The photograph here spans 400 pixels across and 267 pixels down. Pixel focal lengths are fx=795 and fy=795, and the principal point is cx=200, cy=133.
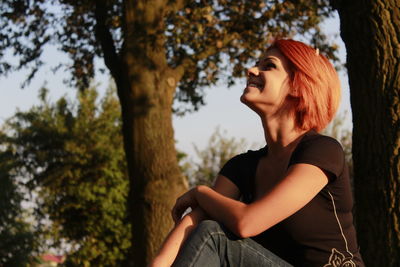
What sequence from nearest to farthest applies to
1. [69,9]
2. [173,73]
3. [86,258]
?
[173,73] → [69,9] → [86,258]

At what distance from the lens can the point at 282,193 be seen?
3.70 m

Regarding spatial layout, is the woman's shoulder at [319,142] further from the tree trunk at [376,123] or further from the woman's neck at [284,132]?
the tree trunk at [376,123]

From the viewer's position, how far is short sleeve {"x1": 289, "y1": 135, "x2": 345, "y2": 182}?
379cm

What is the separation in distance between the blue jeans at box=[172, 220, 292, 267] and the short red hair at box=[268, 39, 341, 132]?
30.1 inches

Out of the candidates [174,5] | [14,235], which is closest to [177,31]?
[174,5]

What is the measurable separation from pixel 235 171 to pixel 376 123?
77.8 inches

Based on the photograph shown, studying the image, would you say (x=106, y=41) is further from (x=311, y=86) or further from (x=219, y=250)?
(x=219, y=250)

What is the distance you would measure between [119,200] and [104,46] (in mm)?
12903

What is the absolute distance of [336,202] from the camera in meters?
3.94

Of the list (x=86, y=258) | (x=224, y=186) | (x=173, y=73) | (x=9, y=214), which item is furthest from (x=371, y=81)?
(x=9, y=214)

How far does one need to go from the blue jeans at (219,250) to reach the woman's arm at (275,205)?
0.18ft

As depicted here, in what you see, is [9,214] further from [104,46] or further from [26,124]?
[104,46]

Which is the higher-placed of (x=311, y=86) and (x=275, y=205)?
(x=311, y=86)

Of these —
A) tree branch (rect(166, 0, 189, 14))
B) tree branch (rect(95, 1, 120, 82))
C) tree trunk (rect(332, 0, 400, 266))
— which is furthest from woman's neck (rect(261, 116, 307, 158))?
tree branch (rect(166, 0, 189, 14))
